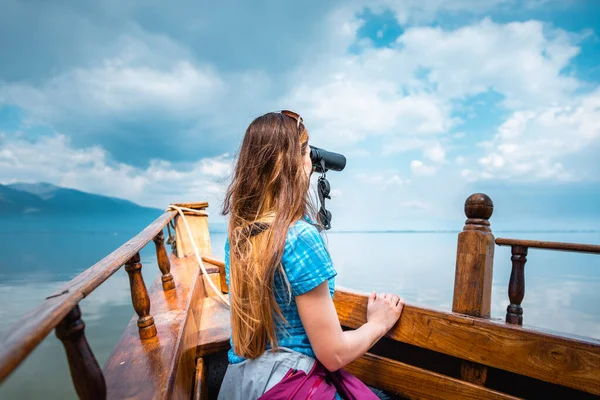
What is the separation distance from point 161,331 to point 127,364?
1.28ft

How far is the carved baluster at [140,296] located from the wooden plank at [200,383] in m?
0.37

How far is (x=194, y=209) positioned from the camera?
466 centimetres

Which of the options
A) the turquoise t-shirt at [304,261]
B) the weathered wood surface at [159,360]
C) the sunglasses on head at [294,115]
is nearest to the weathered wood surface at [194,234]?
the weathered wood surface at [159,360]

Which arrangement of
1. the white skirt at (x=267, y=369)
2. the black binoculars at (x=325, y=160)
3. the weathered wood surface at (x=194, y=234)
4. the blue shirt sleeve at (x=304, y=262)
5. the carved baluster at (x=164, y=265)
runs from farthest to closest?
the weathered wood surface at (x=194, y=234), the carved baluster at (x=164, y=265), the black binoculars at (x=325, y=160), the white skirt at (x=267, y=369), the blue shirt sleeve at (x=304, y=262)

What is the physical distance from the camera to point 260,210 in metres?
1.23

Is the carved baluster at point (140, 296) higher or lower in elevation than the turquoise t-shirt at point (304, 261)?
lower

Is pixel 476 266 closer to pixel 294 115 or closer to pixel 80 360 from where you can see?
pixel 294 115

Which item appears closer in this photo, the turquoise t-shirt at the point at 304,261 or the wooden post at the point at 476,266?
the turquoise t-shirt at the point at 304,261

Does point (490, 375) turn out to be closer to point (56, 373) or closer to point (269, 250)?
point (269, 250)

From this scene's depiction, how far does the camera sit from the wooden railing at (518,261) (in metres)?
1.69

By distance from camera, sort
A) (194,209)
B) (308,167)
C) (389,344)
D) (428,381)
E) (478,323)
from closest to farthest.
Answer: (308,167) → (478,323) → (428,381) → (389,344) → (194,209)

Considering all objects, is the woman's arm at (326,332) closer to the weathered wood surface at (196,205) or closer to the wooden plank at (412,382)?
the wooden plank at (412,382)

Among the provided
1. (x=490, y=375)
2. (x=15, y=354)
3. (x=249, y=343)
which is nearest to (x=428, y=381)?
(x=490, y=375)

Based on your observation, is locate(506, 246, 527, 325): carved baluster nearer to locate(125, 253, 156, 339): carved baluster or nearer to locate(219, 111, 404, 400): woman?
locate(219, 111, 404, 400): woman
